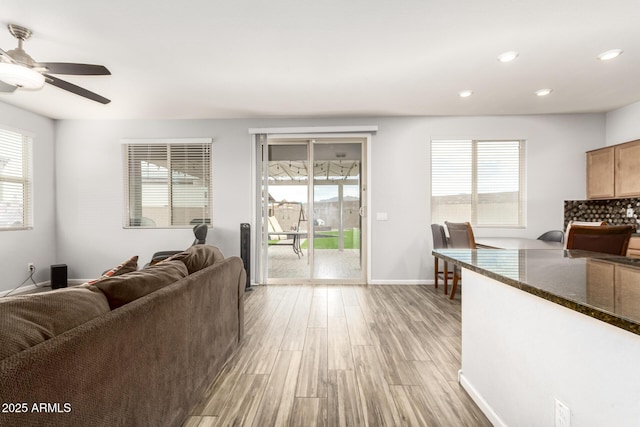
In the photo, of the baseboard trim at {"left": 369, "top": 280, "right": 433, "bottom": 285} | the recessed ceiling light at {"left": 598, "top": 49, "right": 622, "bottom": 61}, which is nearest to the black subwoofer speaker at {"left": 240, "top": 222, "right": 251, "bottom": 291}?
the baseboard trim at {"left": 369, "top": 280, "right": 433, "bottom": 285}

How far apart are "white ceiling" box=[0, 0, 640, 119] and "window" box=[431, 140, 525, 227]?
62 centimetres

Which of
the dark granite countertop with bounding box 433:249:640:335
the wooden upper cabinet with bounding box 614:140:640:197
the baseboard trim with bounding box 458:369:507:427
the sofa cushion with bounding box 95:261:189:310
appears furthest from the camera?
the wooden upper cabinet with bounding box 614:140:640:197

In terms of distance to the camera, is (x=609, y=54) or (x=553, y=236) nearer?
(x=609, y=54)

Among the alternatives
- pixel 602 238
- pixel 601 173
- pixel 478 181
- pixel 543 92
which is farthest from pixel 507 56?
pixel 601 173

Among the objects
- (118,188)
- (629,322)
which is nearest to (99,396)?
(629,322)

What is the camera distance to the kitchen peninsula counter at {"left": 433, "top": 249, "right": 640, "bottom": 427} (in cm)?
78

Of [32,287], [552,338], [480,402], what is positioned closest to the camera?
[552,338]

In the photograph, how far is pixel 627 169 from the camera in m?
3.61

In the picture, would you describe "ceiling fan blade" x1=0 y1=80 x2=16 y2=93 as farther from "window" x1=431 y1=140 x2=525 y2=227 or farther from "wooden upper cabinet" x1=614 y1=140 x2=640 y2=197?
"wooden upper cabinet" x1=614 y1=140 x2=640 y2=197

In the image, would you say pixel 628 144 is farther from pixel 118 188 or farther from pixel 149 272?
pixel 118 188

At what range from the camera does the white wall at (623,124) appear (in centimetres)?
379

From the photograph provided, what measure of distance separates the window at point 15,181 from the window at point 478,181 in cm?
617

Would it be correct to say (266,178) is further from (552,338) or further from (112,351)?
(552,338)

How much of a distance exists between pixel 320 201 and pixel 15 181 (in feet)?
14.6
